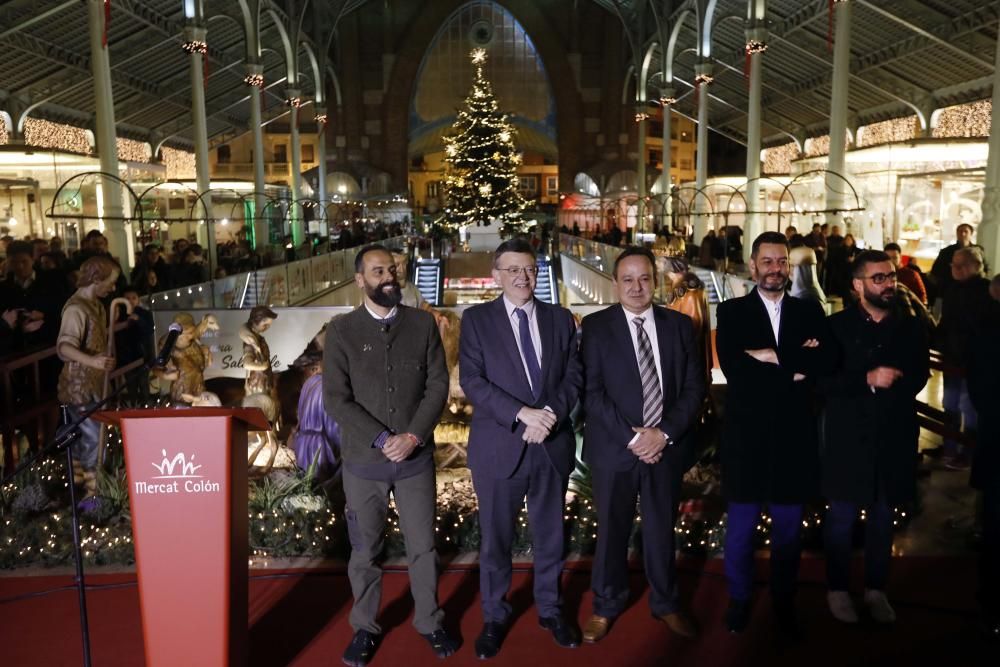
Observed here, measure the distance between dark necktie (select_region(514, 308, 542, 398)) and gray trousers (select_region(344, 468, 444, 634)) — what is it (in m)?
0.65

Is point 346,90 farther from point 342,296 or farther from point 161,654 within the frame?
point 161,654

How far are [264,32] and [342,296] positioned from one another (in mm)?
21599

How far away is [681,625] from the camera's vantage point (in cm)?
409

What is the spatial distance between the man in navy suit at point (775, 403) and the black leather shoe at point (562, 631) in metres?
0.80

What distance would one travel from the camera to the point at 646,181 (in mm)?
41938

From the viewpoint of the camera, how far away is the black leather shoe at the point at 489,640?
389 cm

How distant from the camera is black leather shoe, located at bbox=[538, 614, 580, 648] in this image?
3.99 m

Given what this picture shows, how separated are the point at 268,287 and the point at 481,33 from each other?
38502 millimetres

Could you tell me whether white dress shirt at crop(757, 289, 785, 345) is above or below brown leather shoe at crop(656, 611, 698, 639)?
above

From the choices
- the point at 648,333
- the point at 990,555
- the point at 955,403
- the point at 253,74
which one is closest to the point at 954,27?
the point at 955,403

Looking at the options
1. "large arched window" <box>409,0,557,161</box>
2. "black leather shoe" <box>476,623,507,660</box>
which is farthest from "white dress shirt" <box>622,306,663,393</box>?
"large arched window" <box>409,0,557,161</box>

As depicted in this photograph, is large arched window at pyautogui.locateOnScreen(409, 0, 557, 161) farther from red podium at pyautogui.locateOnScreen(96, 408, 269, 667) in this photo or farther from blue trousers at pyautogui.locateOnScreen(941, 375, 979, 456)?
red podium at pyautogui.locateOnScreen(96, 408, 269, 667)

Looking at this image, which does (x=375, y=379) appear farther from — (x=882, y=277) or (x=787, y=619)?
(x=882, y=277)

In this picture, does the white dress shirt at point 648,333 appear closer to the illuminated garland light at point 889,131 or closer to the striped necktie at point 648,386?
the striped necktie at point 648,386
